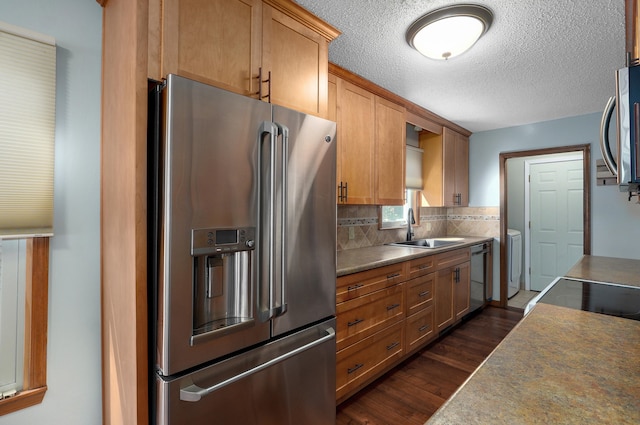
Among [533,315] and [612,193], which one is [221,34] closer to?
[533,315]

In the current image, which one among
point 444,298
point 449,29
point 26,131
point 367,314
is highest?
point 449,29

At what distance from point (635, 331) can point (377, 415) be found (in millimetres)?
1456

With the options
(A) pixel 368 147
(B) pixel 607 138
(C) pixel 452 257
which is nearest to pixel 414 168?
(C) pixel 452 257

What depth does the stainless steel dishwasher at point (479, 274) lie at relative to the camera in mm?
3587

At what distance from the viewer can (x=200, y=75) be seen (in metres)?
1.28

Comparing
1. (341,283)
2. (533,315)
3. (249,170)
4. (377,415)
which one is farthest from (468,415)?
(377,415)

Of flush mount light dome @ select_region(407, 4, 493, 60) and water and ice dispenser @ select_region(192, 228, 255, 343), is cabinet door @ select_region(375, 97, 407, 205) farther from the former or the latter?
water and ice dispenser @ select_region(192, 228, 255, 343)

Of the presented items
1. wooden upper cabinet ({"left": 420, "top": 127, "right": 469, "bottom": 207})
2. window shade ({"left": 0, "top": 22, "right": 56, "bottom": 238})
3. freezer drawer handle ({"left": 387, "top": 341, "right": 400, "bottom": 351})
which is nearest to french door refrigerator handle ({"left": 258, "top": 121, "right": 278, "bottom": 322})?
window shade ({"left": 0, "top": 22, "right": 56, "bottom": 238})

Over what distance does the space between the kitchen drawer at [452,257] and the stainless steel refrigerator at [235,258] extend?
5.74 ft

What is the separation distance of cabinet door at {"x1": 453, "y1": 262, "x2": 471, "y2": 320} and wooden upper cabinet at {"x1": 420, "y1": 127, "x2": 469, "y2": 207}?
803mm

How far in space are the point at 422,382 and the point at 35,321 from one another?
7.68 feet

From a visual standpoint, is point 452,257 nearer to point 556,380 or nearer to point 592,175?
point 592,175

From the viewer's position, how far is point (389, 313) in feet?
7.71

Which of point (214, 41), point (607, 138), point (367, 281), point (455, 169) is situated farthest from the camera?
point (455, 169)
